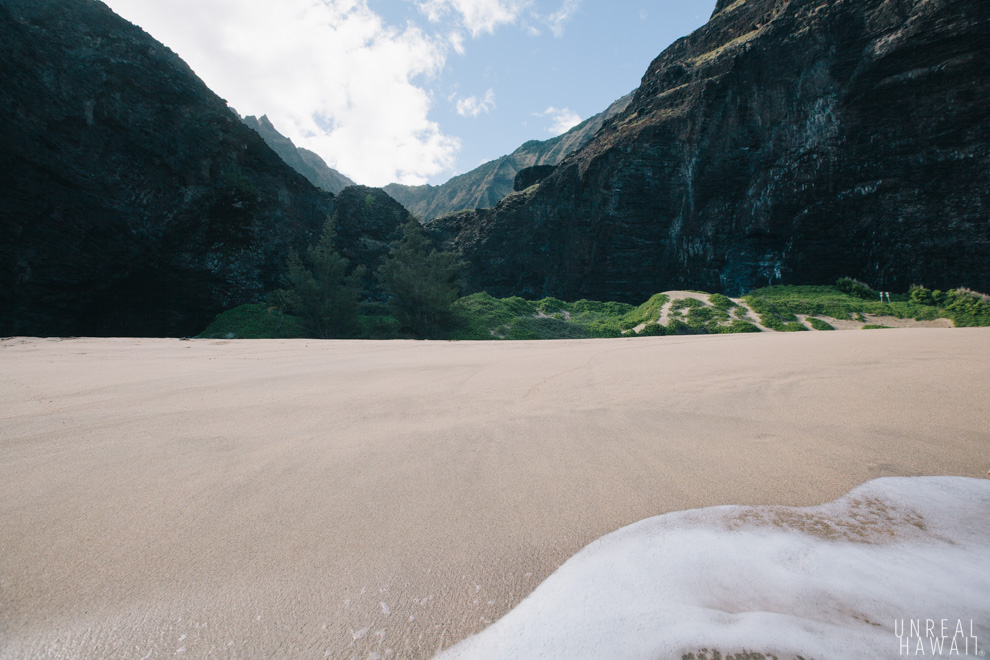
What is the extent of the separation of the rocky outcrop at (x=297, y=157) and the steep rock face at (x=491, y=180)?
31.4 feet

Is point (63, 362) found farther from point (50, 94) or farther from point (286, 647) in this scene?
point (50, 94)

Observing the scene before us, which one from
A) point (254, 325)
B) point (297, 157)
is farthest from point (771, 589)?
point (297, 157)

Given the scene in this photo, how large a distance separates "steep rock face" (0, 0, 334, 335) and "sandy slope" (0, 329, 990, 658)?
1399 cm

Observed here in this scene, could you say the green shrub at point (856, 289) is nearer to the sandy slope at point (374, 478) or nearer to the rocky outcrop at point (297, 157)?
the sandy slope at point (374, 478)

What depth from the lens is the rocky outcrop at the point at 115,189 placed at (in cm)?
1185

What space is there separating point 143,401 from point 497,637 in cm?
262

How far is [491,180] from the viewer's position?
58.4 m

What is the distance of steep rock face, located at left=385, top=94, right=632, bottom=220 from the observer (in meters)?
57.9

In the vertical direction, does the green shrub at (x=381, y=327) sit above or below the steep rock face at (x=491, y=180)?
below

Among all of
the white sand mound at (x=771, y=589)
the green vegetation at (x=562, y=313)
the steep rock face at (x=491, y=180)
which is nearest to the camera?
the white sand mound at (x=771, y=589)

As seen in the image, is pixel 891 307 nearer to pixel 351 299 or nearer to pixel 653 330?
pixel 653 330

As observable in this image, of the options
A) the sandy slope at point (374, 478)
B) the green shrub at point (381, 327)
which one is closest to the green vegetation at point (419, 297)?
the green shrub at point (381, 327)

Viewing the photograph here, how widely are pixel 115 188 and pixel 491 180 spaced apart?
50.1 m

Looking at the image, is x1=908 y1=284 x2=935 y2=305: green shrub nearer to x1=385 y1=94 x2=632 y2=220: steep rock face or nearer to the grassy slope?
the grassy slope
